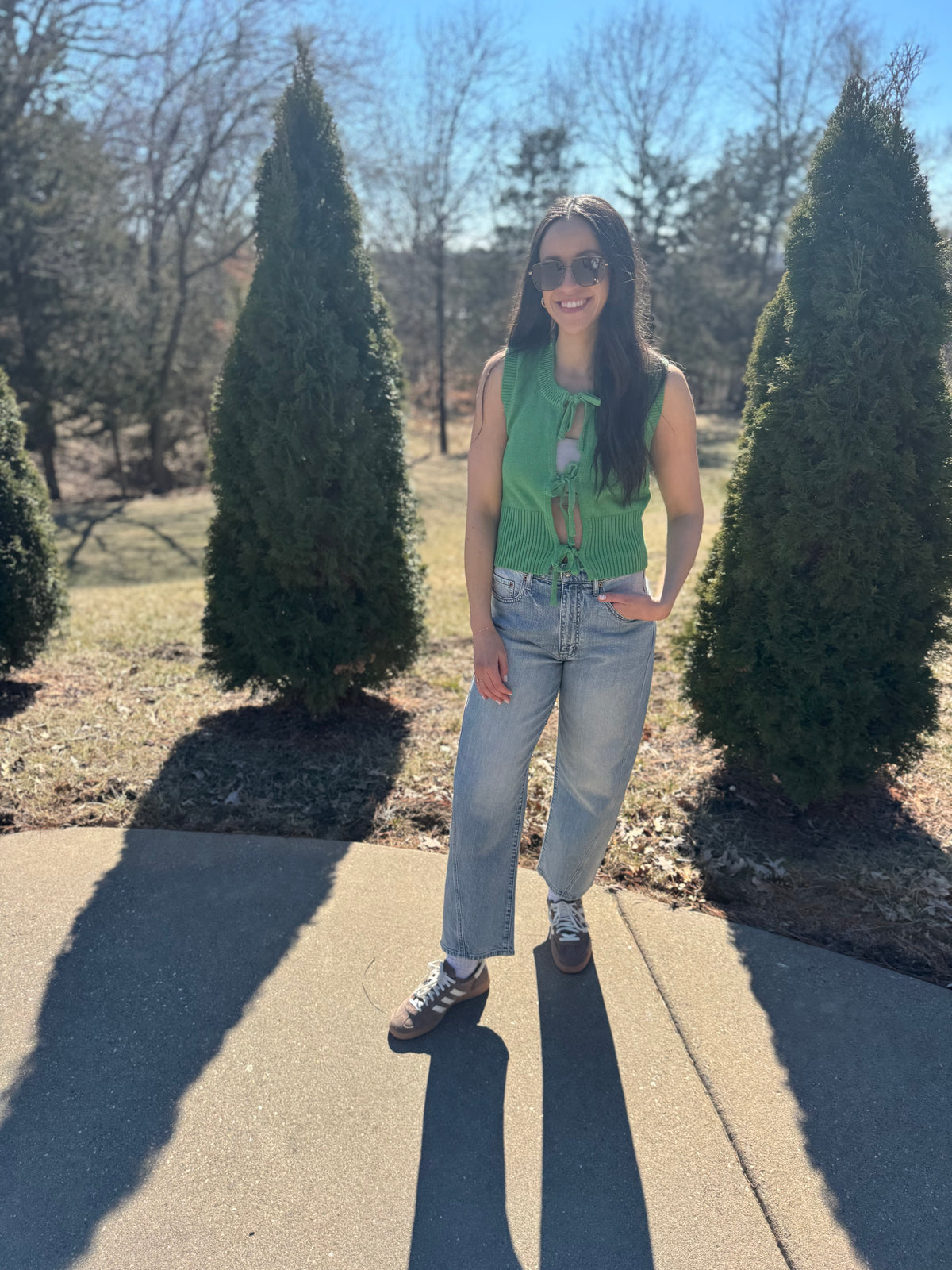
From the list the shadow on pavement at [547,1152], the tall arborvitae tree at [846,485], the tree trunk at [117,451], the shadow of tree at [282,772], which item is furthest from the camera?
the tree trunk at [117,451]

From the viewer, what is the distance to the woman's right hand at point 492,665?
87.3 inches

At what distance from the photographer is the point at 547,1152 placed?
201 centimetres

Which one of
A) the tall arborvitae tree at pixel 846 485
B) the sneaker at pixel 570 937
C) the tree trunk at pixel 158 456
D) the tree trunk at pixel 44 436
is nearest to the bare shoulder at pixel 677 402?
the tall arborvitae tree at pixel 846 485

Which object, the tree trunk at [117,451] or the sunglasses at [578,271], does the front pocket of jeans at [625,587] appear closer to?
the sunglasses at [578,271]

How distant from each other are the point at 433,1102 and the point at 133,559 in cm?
1036

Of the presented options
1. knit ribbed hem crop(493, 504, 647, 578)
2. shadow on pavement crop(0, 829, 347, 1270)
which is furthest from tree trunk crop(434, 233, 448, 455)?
knit ribbed hem crop(493, 504, 647, 578)

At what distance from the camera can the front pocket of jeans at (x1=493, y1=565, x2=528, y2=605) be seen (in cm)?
226

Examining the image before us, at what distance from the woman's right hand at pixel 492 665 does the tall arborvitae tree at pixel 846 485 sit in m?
1.41

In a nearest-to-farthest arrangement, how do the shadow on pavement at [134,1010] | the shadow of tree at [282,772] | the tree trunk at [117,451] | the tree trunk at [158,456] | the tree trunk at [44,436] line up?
the shadow on pavement at [134,1010] < the shadow of tree at [282,772] < the tree trunk at [44,436] < the tree trunk at [117,451] < the tree trunk at [158,456]

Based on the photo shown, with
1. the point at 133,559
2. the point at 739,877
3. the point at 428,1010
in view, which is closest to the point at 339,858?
the point at 428,1010

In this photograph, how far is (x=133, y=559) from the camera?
11328 mm

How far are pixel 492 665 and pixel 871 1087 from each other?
142 cm

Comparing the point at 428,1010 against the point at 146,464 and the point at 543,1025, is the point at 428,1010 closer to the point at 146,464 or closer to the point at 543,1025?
the point at 543,1025

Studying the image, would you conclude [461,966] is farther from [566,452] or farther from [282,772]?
[282,772]
